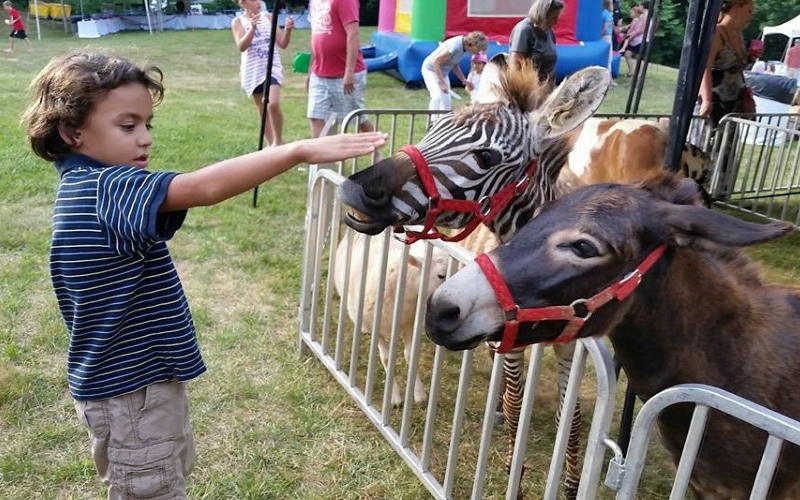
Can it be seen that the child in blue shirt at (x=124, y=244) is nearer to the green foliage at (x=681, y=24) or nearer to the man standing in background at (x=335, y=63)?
the man standing in background at (x=335, y=63)

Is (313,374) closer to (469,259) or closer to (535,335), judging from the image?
(469,259)

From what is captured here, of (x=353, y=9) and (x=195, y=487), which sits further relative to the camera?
(x=353, y=9)

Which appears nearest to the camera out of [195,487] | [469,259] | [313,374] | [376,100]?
[469,259]

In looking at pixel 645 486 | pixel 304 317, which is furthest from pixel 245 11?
pixel 645 486

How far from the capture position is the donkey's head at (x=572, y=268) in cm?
159

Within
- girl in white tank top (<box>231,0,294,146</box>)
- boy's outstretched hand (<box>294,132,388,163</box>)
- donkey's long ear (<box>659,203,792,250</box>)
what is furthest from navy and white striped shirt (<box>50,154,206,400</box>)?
girl in white tank top (<box>231,0,294,146</box>)

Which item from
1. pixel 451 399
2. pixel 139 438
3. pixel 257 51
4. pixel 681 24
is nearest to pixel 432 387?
pixel 451 399

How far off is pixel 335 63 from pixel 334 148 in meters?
5.00

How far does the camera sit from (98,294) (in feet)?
6.33

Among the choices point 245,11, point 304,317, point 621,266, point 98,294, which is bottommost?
point 304,317

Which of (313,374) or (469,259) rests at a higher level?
(469,259)

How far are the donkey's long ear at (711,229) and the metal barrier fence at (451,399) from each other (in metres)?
0.36

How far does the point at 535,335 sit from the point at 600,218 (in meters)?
0.35

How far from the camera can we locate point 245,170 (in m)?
1.70
